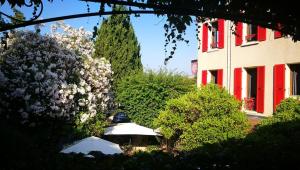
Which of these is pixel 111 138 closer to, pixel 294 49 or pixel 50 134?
pixel 50 134

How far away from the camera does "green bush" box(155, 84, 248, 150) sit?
14906 millimetres

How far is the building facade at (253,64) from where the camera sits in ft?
52.7

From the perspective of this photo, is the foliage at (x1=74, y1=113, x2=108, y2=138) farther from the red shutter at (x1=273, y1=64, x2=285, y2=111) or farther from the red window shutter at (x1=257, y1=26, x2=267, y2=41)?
the red window shutter at (x1=257, y1=26, x2=267, y2=41)

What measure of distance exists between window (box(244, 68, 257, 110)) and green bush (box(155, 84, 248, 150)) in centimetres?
299

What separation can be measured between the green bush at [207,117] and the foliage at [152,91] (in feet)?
14.4

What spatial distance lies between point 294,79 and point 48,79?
32.8ft

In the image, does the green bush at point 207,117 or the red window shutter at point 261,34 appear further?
the red window shutter at point 261,34

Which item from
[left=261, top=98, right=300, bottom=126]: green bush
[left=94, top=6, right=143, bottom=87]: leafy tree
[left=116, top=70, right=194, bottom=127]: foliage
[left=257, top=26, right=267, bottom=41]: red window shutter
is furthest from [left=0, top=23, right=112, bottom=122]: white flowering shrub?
[left=94, top=6, right=143, bottom=87]: leafy tree

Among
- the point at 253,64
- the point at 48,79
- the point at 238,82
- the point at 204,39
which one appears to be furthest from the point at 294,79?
the point at 48,79

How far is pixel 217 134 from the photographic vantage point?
14859 mm

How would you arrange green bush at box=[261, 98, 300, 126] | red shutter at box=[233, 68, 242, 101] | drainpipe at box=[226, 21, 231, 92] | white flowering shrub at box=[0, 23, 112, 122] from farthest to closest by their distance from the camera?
drainpipe at box=[226, 21, 231, 92] → red shutter at box=[233, 68, 242, 101] → white flowering shrub at box=[0, 23, 112, 122] → green bush at box=[261, 98, 300, 126]

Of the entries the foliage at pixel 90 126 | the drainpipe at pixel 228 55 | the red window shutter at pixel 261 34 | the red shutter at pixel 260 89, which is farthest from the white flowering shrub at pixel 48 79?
the red window shutter at pixel 261 34

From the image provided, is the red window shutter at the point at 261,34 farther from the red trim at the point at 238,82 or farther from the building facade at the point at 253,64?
the red trim at the point at 238,82

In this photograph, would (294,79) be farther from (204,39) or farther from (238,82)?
(204,39)
